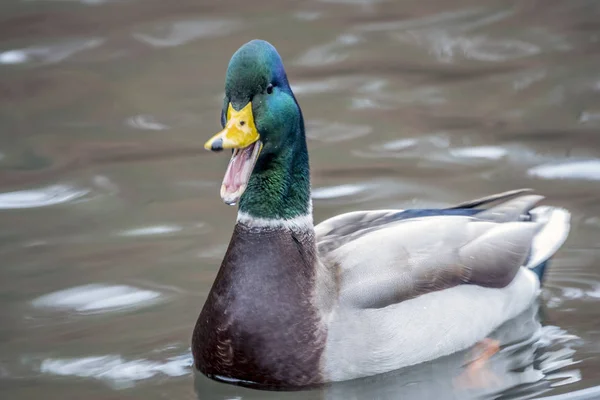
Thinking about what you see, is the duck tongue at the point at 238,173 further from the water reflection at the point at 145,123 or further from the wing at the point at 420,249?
the water reflection at the point at 145,123

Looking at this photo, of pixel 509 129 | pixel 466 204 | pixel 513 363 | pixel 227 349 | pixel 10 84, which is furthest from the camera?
pixel 10 84

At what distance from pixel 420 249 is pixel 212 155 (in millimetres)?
2686

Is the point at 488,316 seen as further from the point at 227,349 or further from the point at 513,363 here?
the point at 227,349

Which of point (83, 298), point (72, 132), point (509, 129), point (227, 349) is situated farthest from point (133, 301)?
point (509, 129)

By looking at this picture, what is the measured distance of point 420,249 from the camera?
4781 mm

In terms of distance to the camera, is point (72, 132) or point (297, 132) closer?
point (297, 132)

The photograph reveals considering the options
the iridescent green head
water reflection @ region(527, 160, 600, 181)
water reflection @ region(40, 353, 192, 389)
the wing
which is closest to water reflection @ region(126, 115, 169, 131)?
water reflection @ region(527, 160, 600, 181)

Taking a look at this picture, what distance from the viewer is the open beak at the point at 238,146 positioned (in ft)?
13.6

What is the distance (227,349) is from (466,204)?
1542mm

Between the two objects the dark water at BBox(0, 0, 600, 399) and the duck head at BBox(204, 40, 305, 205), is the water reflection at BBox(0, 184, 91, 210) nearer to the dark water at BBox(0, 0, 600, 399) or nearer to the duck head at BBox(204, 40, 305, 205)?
the dark water at BBox(0, 0, 600, 399)

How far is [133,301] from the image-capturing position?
5445 millimetres

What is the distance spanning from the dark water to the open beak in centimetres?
92

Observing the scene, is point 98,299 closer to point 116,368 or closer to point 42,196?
point 116,368

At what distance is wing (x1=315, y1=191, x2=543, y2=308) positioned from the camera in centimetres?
464
